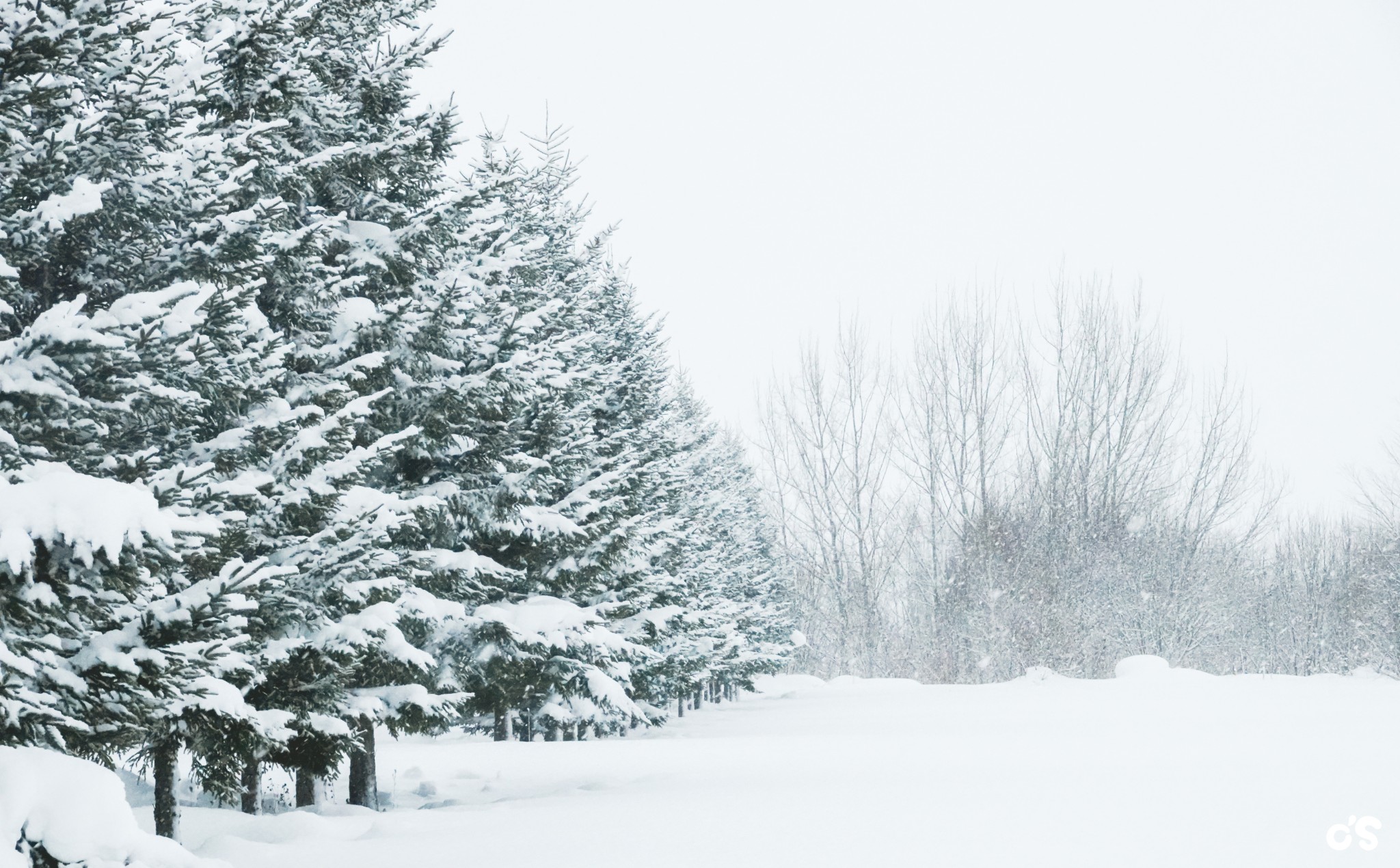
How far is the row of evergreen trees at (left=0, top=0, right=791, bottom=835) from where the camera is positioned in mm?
4414

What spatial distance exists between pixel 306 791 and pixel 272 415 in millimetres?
3760

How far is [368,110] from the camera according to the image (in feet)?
28.6

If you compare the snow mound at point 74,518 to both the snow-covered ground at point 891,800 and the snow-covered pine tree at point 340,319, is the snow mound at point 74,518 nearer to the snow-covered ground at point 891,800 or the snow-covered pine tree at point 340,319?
the snow-covered pine tree at point 340,319

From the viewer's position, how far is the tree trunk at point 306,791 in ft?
26.0

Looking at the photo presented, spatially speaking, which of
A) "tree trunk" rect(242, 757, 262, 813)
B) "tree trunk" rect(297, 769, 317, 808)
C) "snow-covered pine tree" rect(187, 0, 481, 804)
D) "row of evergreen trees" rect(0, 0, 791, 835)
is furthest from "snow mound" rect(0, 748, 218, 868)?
"tree trunk" rect(242, 757, 262, 813)

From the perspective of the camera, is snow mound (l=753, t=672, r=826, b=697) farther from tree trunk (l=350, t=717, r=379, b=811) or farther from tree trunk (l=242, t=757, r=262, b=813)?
tree trunk (l=242, t=757, r=262, b=813)

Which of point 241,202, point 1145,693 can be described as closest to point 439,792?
point 241,202

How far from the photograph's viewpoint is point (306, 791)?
8164 millimetres

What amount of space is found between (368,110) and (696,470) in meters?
16.1

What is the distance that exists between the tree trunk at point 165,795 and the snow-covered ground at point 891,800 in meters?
0.30

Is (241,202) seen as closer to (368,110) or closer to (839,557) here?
(368,110)

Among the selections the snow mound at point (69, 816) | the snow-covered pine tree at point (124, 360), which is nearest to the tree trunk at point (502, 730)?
the snow-covered pine tree at point (124, 360)

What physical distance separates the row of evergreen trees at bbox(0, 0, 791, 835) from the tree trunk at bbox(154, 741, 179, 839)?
3cm

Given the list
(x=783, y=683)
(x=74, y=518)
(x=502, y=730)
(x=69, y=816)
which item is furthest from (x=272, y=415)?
(x=783, y=683)
